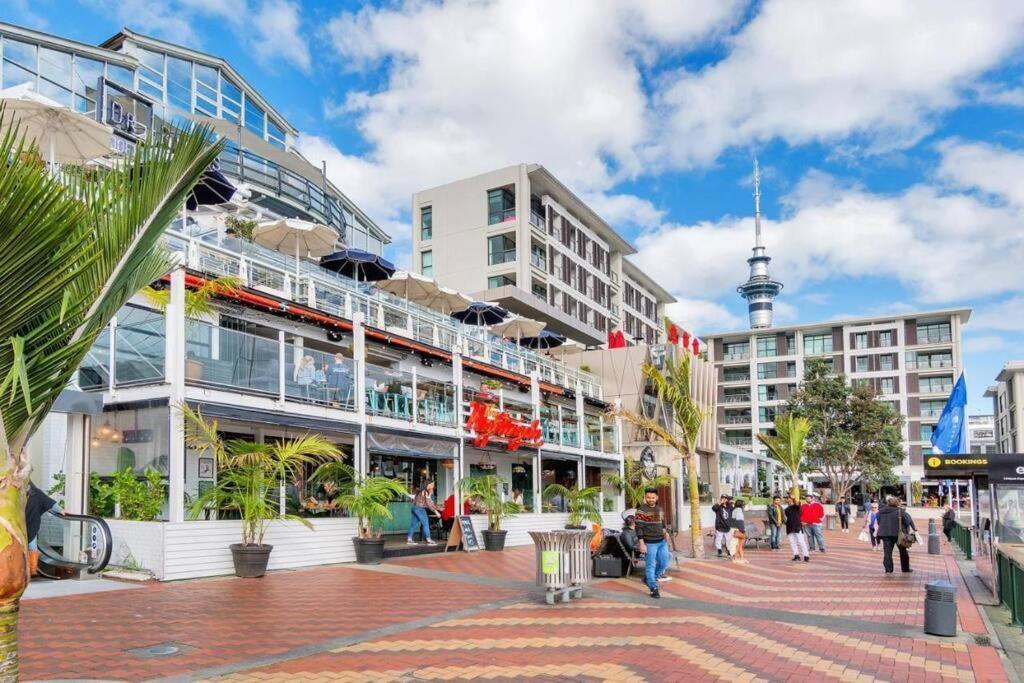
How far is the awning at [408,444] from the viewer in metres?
18.6

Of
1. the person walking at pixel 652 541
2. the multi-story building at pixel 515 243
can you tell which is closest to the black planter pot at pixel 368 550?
the person walking at pixel 652 541

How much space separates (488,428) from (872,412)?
120ft

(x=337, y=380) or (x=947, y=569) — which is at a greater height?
(x=337, y=380)

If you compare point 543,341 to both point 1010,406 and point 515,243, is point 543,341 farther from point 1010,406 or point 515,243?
point 1010,406

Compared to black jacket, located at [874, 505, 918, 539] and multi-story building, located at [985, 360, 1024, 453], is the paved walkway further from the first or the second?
multi-story building, located at [985, 360, 1024, 453]

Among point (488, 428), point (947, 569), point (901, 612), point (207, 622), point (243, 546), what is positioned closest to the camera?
point (207, 622)

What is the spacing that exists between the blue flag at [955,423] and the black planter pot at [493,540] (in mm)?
12085


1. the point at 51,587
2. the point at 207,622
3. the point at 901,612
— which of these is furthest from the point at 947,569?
the point at 51,587

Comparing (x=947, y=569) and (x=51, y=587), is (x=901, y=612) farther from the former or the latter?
(x=51, y=587)

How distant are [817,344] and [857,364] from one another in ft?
15.4

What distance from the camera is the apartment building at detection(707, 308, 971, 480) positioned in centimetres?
7756

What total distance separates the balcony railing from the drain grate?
9.35 metres

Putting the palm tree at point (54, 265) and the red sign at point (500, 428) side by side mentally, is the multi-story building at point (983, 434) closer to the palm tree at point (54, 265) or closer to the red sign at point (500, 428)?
the red sign at point (500, 428)

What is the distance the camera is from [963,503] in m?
59.7
